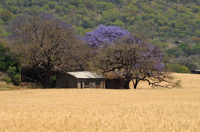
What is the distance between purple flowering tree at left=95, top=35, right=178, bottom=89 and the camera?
56.8 meters

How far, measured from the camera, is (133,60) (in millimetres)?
57562

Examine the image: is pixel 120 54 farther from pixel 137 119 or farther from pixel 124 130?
pixel 124 130

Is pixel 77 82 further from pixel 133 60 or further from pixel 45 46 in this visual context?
pixel 133 60

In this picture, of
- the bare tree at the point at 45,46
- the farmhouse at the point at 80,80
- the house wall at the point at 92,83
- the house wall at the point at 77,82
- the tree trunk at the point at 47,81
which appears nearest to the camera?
the bare tree at the point at 45,46

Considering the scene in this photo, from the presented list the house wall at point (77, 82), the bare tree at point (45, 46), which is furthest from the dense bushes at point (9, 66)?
the house wall at point (77, 82)

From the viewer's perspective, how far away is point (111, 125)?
708 inches

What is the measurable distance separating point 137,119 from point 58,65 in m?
37.2

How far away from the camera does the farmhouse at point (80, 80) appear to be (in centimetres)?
5600

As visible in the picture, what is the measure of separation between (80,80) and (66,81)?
2.96 meters

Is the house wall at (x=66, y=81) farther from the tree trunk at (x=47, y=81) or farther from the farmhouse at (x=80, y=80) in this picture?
the tree trunk at (x=47, y=81)

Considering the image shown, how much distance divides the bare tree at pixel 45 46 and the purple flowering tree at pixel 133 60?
4.86 metres

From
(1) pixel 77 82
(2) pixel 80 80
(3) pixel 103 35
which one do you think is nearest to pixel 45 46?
(1) pixel 77 82

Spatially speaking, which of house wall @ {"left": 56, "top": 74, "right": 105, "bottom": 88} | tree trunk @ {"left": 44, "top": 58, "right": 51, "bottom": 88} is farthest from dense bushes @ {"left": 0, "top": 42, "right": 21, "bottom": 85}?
house wall @ {"left": 56, "top": 74, "right": 105, "bottom": 88}

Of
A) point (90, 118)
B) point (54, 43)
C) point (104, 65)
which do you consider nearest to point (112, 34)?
point (104, 65)
